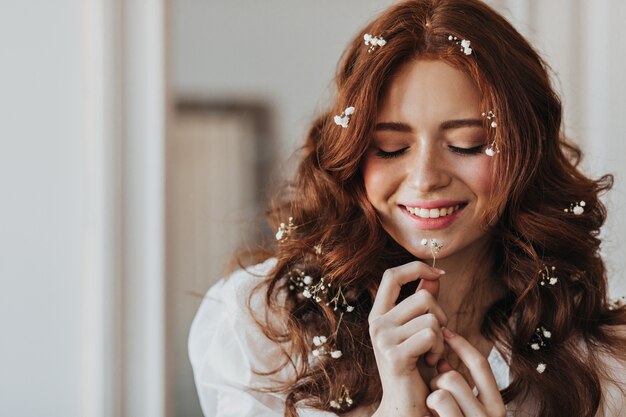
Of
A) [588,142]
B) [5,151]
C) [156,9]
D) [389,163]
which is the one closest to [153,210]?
[5,151]

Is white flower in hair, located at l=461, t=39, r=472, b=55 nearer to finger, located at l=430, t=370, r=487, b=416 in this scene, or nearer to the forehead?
the forehead

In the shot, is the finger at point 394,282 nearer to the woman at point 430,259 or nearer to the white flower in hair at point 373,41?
the woman at point 430,259

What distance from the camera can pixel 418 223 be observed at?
3.90ft

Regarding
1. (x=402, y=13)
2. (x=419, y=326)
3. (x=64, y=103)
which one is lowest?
(x=419, y=326)

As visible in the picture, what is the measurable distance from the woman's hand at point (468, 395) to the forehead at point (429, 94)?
0.36 meters

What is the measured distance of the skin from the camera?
3.57 ft

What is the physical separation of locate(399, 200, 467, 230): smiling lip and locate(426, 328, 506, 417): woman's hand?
0.64ft

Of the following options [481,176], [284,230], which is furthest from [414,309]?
[284,230]

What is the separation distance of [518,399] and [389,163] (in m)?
0.48

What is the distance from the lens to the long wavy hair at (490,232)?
1179mm

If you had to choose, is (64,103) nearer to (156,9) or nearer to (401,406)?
→ (156,9)

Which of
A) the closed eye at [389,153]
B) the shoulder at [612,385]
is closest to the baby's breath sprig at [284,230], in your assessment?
the closed eye at [389,153]

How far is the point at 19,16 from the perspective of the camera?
1.58 meters

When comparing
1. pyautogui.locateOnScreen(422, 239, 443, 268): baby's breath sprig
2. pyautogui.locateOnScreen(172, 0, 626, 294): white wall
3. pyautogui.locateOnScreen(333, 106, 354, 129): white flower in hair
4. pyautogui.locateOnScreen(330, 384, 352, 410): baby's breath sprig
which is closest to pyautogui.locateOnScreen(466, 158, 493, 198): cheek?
pyautogui.locateOnScreen(422, 239, 443, 268): baby's breath sprig
